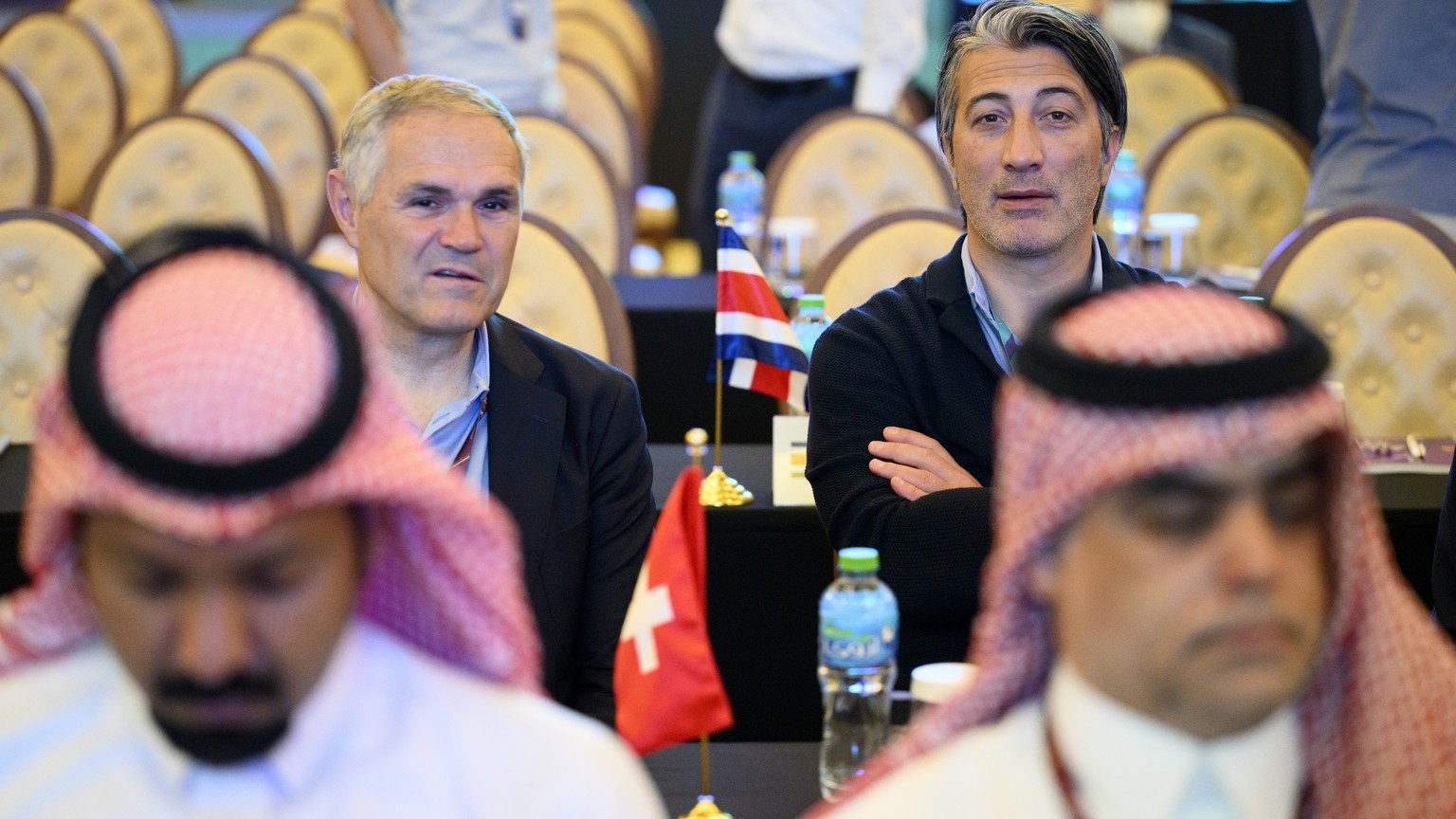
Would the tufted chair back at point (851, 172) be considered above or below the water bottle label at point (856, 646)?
above

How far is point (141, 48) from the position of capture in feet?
24.2

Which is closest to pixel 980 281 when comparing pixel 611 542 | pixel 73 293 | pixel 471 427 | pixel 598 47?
pixel 611 542

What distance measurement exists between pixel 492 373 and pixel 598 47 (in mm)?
6229

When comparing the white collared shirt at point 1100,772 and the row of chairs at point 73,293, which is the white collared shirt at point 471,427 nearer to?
the row of chairs at point 73,293

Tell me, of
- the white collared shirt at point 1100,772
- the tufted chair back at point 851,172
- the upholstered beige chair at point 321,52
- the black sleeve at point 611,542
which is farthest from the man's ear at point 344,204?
the upholstered beige chair at point 321,52

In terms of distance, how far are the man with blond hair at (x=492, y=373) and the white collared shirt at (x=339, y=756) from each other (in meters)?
1.08

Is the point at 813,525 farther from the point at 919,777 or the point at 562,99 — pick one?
the point at 562,99

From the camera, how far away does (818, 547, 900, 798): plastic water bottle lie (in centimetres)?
171

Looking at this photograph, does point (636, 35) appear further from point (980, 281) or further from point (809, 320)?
point (980, 281)

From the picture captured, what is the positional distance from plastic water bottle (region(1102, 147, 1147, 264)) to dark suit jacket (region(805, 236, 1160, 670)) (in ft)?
7.61

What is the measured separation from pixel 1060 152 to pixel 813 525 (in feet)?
2.72

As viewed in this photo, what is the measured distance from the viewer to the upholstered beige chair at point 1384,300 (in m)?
3.45

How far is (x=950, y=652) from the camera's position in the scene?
2244 mm

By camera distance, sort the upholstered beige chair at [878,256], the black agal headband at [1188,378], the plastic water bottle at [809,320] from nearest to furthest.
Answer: the black agal headband at [1188,378], the plastic water bottle at [809,320], the upholstered beige chair at [878,256]
